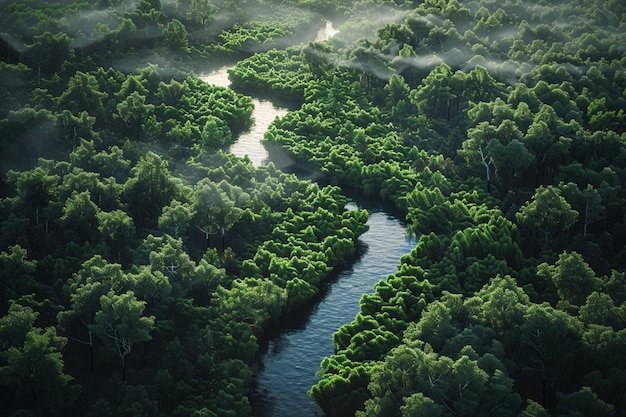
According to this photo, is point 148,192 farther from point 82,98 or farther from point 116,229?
point 82,98

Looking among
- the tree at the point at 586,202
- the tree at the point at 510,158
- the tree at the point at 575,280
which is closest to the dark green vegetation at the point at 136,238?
the tree at the point at 510,158

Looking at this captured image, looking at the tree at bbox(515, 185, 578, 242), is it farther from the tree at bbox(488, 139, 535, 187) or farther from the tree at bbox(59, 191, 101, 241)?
the tree at bbox(59, 191, 101, 241)

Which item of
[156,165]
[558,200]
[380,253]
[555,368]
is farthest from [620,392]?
[156,165]

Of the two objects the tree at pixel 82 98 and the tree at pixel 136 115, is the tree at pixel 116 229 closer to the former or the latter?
the tree at pixel 136 115

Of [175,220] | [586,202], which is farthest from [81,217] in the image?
[586,202]

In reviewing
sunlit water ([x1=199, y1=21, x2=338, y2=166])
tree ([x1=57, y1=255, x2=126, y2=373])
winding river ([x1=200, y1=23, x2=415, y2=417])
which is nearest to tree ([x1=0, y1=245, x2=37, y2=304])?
tree ([x1=57, y1=255, x2=126, y2=373])

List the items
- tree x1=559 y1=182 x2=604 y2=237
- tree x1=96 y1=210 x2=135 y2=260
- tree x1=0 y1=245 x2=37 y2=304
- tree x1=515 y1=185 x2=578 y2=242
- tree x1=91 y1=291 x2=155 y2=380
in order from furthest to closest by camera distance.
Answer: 1. tree x1=559 y1=182 x2=604 y2=237
2. tree x1=515 y1=185 x2=578 y2=242
3. tree x1=96 y1=210 x2=135 y2=260
4. tree x1=0 y1=245 x2=37 y2=304
5. tree x1=91 y1=291 x2=155 y2=380
